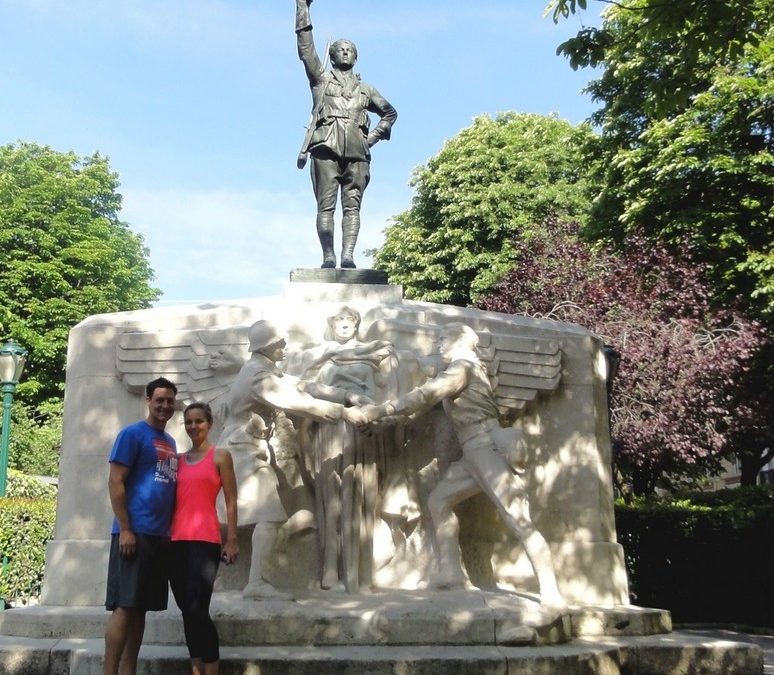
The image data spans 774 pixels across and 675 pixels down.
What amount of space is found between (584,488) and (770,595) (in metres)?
7.46

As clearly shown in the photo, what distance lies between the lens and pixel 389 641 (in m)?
5.91

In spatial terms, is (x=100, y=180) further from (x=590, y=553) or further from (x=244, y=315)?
(x=590, y=553)

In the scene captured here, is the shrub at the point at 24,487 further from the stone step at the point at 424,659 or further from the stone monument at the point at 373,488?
the stone step at the point at 424,659

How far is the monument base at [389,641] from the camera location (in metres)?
5.42

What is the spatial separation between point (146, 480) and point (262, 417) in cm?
198

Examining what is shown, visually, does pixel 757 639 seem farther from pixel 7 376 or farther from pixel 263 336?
pixel 7 376

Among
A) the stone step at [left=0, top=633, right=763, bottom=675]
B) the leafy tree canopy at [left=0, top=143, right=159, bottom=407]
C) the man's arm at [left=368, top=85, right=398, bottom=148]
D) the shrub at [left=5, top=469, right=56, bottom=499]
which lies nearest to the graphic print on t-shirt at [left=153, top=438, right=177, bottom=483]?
the stone step at [left=0, top=633, right=763, bottom=675]

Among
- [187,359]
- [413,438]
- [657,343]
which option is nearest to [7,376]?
[187,359]

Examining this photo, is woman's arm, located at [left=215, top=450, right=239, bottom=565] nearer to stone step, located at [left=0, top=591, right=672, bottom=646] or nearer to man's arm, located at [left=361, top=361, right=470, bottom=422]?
stone step, located at [left=0, top=591, right=672, bottom=646]

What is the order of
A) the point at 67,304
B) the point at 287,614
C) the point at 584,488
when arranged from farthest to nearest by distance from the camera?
the point at 67,304 → the point at 584,488 → the point at 287,614

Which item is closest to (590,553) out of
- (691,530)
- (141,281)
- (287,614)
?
(287,614)

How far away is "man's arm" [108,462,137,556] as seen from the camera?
472 cm

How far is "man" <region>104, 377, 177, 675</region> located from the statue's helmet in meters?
1.85

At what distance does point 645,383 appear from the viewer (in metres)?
16.0
